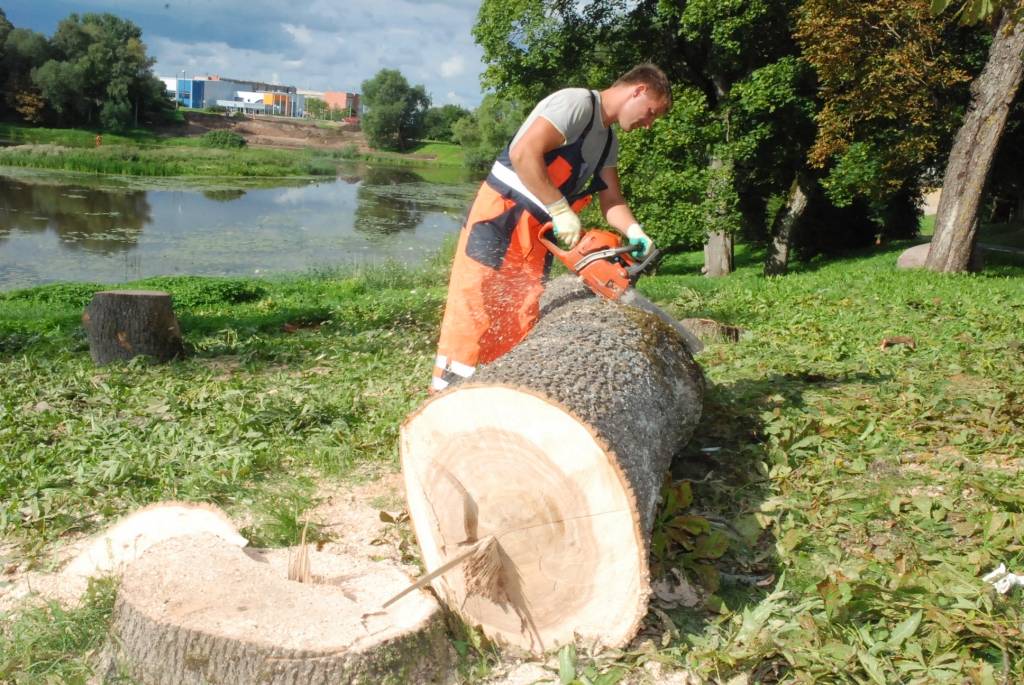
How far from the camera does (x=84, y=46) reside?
5253 cm

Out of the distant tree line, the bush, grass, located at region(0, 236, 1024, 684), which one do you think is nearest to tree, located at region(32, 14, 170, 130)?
the distant tree line

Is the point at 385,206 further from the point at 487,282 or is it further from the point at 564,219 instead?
the point at 564,219

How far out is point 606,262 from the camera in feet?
11.7

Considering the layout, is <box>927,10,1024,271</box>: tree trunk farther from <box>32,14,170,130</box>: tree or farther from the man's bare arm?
<box>32,14,170,130</box>: tree

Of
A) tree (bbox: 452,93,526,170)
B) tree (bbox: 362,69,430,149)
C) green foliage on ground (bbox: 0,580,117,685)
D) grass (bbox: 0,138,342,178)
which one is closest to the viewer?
green foliage on ground (bbox: 0,580,117,685)

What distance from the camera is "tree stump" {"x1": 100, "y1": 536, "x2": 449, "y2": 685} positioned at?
210 cm

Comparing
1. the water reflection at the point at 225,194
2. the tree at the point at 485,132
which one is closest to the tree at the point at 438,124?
the tree at the point at 485,132

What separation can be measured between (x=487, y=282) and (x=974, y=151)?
10.1 metres

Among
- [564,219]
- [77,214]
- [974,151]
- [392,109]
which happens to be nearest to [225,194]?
[77,214]

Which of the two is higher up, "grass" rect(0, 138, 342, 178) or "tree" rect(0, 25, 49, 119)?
"tree" rect(0, 25, 49, 119)

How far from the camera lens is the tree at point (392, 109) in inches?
2515

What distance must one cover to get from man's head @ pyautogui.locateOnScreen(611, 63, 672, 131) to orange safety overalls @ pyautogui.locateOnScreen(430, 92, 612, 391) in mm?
154

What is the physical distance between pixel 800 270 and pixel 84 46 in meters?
52.9

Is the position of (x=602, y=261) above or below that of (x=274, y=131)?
below
